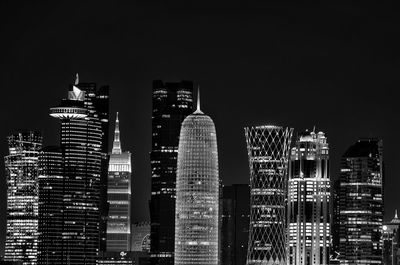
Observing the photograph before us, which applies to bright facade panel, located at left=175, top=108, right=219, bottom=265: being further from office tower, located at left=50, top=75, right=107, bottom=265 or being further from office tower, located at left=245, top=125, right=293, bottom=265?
office tower, located at left=50, top=75, right=107, bottom=265

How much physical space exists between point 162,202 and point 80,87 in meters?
14.9

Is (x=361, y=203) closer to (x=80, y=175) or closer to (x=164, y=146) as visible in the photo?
(x=164, y=146)

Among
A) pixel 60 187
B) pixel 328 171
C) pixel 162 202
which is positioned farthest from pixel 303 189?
pixel 60 187

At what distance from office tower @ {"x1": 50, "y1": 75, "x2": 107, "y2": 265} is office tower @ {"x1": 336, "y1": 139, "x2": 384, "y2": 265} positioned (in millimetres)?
27802

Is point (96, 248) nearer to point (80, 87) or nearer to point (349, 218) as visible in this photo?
point (80, 87)

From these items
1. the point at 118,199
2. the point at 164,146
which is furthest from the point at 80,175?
the point at 118,199

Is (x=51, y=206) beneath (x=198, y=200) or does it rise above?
beneath

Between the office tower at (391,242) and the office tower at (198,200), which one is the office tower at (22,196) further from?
the office tower at (391,242)

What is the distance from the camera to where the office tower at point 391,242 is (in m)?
159

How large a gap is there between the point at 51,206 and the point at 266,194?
82.0ft

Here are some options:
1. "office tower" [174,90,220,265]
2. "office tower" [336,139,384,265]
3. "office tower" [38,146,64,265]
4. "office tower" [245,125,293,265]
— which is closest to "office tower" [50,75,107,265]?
"office tower" [38,146,64,265]

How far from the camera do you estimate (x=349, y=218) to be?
158000 mm

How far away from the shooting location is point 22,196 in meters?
162

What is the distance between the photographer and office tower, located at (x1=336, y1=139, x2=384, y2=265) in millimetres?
157750
